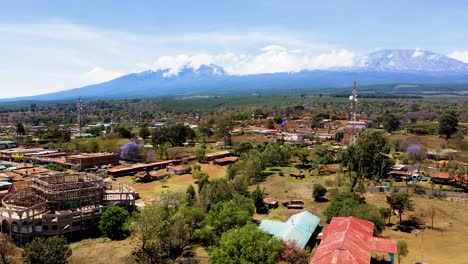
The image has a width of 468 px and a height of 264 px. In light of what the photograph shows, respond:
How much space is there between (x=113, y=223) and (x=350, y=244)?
18418mm

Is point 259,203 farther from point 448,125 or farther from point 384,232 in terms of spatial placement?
point 448,125

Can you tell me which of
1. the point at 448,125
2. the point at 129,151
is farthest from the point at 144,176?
the point at 448,125

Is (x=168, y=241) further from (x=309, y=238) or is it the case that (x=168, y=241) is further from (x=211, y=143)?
(x=211, y=143)

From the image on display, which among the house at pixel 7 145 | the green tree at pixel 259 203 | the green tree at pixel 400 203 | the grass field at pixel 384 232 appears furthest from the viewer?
the house at pixel 7 145

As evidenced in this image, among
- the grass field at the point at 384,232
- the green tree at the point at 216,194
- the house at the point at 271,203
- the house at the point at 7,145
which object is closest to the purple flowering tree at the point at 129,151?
the grass field at the point at 384,232

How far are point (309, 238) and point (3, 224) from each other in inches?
963

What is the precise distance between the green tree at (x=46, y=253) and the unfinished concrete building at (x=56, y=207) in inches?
242

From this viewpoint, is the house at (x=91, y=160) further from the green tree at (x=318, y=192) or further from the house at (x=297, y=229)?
the house at (x=297, y=229)

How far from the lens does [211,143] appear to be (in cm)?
8475

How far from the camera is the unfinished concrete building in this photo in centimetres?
3058

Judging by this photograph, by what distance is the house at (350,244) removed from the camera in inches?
875

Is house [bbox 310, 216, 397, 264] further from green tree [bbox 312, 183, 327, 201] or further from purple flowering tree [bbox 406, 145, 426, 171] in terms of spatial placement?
purple flowering tree [bbox 406, 145, 426, 171]

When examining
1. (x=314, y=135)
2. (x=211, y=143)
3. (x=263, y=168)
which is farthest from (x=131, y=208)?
(x=314, y=135)

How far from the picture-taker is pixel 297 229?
28.9 metres
